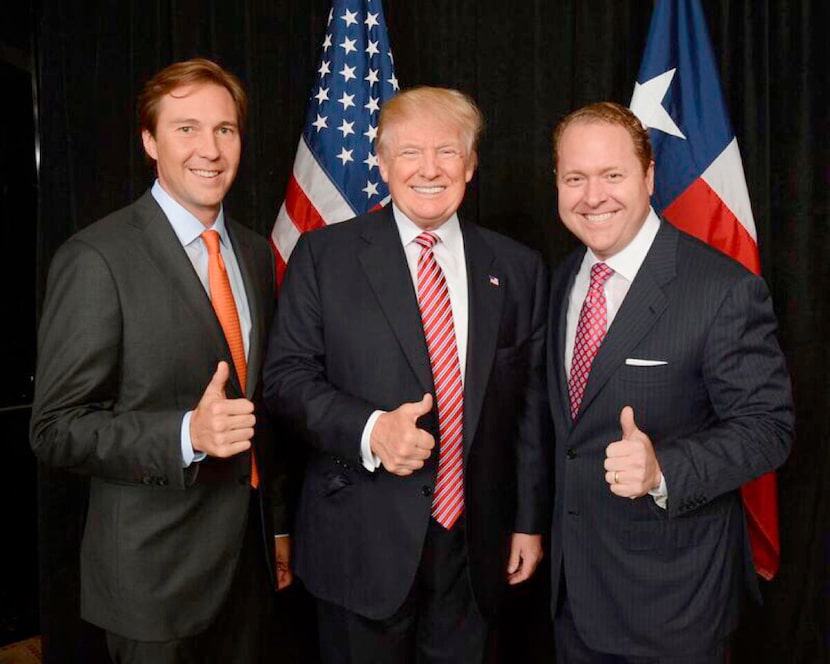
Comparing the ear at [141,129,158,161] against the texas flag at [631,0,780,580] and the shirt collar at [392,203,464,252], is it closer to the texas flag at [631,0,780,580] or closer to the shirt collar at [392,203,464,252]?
the shirt collar at [392,203,464,252]

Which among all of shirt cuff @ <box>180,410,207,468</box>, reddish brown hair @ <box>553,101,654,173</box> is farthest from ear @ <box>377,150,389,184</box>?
shirt cuff @ <box>180,410,207,468</box>

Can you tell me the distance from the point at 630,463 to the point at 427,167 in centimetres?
89

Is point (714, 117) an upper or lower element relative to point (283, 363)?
upper

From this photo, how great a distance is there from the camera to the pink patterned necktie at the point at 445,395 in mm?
1836

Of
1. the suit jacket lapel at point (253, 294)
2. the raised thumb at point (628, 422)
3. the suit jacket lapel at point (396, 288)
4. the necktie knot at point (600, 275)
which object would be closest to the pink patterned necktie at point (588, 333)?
the necktie knot at point (600, 275)

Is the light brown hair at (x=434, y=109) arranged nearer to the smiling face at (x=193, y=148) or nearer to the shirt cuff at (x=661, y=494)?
the smiling face at (x=193, y=148)

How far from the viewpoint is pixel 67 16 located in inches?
110

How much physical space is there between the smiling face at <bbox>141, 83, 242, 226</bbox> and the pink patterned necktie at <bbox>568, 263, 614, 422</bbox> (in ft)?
3.10

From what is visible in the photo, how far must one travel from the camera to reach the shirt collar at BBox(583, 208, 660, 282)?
184 cm

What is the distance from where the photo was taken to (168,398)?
1.66m

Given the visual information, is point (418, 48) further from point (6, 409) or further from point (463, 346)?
point (6, 409)

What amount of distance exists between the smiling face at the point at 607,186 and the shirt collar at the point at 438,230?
1.05 feet

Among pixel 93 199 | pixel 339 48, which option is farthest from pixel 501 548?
pixel 93 199

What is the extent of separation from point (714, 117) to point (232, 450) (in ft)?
6.36
